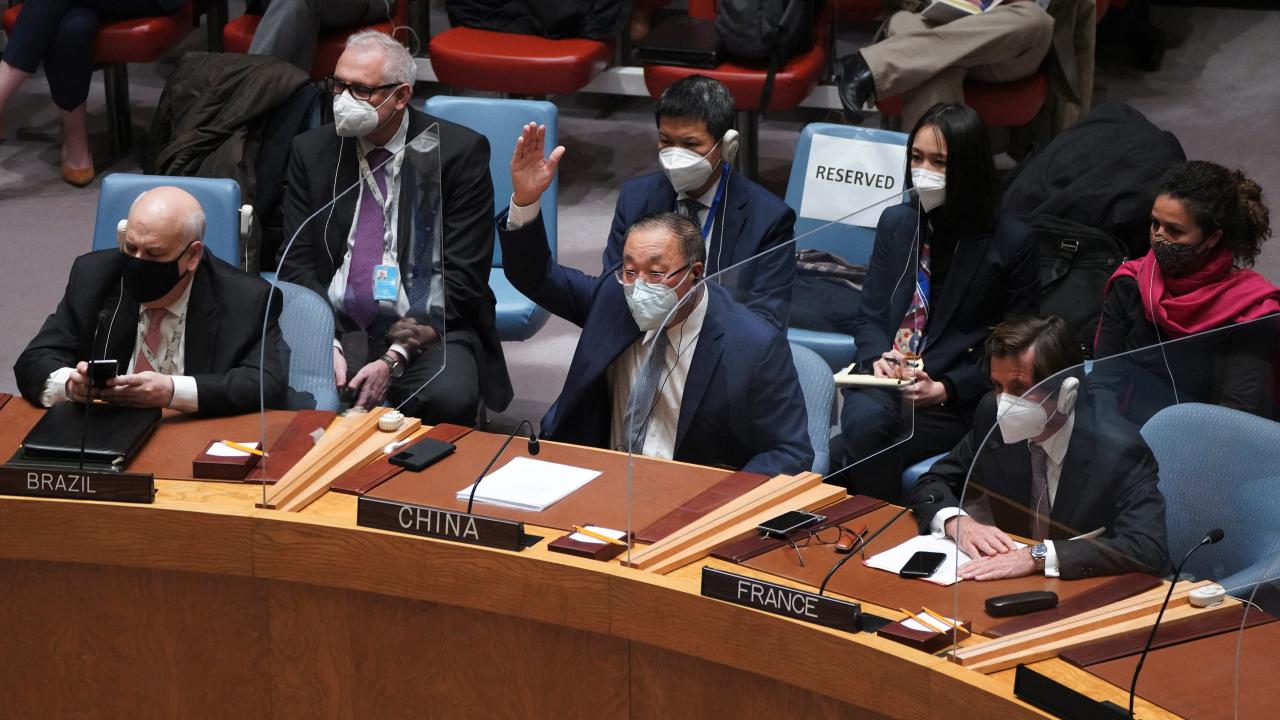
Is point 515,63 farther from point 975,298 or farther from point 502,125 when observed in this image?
point 975,298

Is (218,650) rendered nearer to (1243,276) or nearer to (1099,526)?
(1099,526)

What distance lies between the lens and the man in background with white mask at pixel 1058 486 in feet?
6.81

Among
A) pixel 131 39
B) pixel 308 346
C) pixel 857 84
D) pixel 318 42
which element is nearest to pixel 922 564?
pixel 308 346

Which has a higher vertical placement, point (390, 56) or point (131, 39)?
point (390, 56)

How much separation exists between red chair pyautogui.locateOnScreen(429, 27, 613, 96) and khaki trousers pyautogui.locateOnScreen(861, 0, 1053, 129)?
1.04 m

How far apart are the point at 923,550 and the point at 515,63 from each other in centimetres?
322

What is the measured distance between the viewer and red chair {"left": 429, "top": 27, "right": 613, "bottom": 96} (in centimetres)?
525

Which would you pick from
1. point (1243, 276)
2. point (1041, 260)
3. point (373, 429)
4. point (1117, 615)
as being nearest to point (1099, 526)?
point (1117, 615)

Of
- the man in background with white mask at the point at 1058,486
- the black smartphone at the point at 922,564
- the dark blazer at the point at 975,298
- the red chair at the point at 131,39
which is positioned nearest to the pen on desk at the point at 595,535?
the black smartphone at the point at 922,564

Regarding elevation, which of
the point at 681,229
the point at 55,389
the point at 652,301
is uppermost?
the point at 681,229

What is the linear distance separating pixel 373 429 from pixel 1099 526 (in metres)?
1.36

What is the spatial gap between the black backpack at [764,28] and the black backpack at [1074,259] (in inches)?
56.4

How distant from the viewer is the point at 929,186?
3.35 meters

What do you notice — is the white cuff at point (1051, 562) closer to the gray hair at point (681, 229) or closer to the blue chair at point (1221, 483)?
the blue chair at point (1221, 483)
